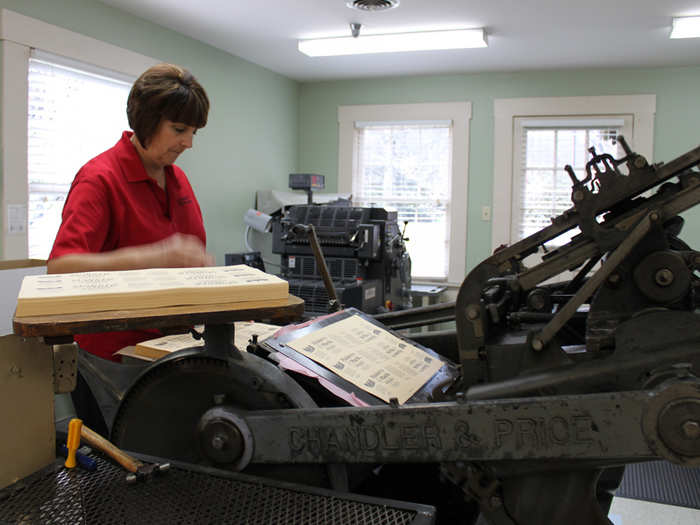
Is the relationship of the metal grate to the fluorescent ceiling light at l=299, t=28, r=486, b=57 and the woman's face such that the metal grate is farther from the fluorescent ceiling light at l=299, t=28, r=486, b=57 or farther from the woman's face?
the fluorescent ceiling light at l=299, t=28, r=486, b=57

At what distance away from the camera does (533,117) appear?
5605 millimetres

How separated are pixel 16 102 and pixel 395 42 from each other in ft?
8.64

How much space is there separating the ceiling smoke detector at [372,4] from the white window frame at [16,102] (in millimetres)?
1699

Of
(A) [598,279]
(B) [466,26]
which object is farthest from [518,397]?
(B) [466,26]

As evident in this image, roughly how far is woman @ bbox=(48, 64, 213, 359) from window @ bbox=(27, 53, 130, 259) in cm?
194

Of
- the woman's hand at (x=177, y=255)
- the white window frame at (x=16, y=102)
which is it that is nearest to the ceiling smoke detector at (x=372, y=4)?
the white window frame at (x=16, y=102)

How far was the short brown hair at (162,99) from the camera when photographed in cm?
157

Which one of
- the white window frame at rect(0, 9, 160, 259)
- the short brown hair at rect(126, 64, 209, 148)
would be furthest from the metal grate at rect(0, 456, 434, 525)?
the white window frame at rect(0, 9, 160, 259)

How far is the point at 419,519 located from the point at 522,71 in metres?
5.49

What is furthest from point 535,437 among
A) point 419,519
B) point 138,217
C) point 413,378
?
point 138,217

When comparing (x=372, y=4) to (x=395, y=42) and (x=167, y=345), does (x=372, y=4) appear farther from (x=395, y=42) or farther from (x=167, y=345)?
(x=167, y=345)

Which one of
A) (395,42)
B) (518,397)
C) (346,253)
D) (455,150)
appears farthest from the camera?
(455,150)

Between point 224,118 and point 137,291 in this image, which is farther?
point 224,118

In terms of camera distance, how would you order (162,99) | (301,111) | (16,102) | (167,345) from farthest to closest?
(301,111) < (16,102) < (162,99) < (167,345)
